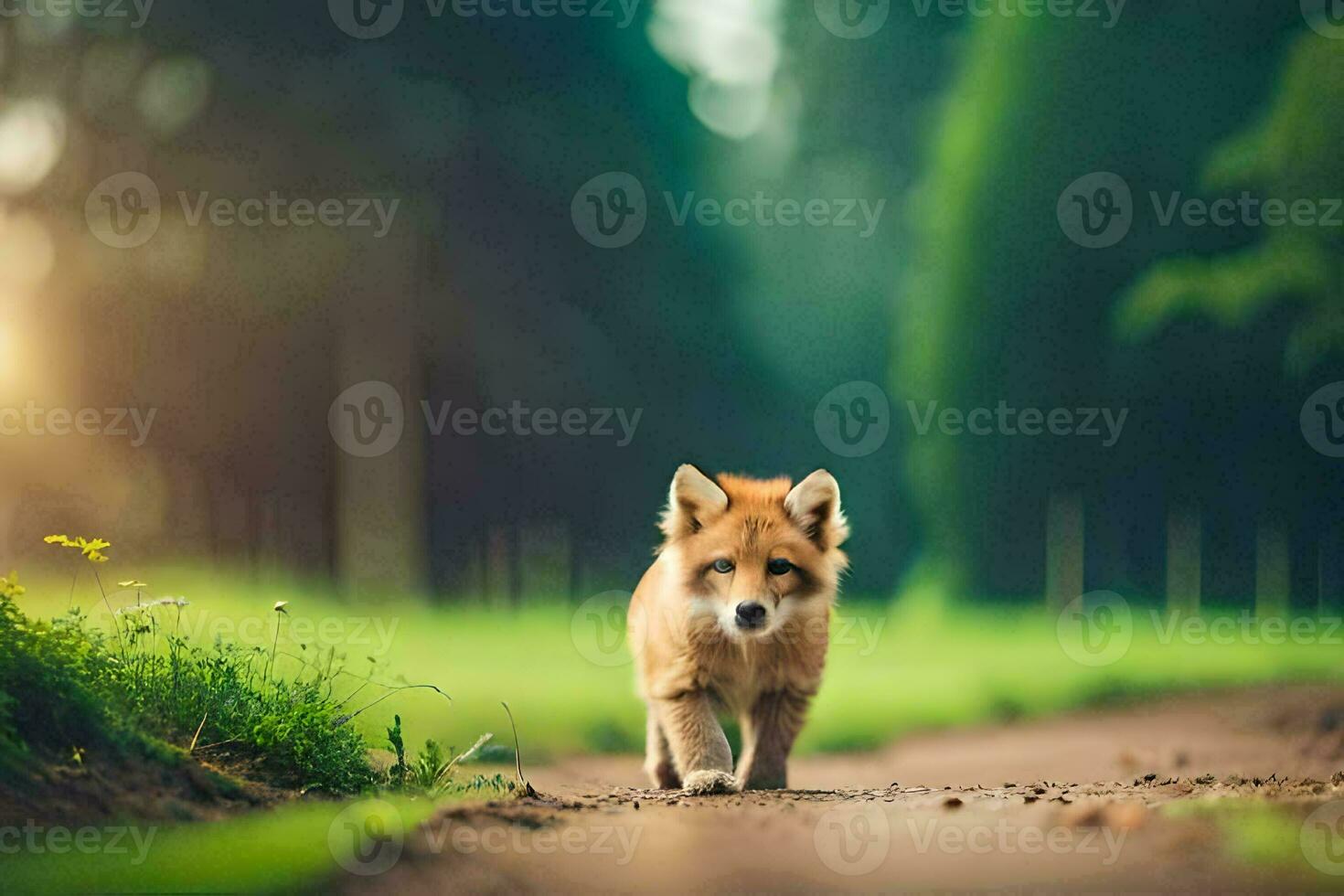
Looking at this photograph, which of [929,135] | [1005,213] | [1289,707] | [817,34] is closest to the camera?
[1289,707]

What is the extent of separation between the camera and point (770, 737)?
20.2 feet

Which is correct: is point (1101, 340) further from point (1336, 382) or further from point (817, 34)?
point (817, 34)

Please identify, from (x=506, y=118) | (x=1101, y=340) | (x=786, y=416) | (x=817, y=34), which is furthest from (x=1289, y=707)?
(x=817, y=34)

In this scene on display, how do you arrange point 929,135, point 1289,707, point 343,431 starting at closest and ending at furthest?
point 1289,707
point 343,431
point 929,135

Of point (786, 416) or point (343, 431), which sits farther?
point (786, 416)

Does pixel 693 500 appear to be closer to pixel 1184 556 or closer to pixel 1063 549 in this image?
pixel 1063 549

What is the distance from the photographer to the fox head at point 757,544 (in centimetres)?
593

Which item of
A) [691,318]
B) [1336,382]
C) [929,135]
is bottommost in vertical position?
[1336,382]

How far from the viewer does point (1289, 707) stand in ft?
32.6

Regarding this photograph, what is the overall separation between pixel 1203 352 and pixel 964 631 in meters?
4.08

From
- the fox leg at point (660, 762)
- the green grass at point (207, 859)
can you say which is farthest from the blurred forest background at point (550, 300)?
the green grass at point (207, 859)

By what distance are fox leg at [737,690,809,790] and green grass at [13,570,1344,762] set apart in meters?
1.82

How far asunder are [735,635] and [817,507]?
0.86 m

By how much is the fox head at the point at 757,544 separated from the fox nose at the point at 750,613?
0.50 feet
